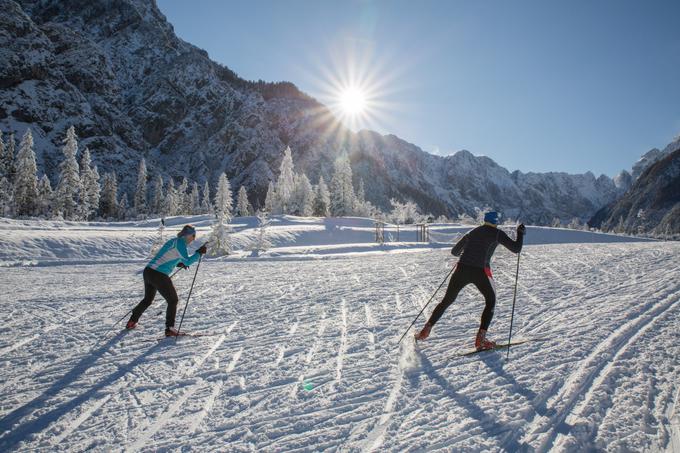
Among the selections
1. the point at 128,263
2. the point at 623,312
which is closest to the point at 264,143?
the point at 128,263

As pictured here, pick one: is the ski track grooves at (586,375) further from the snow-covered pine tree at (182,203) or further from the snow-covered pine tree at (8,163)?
the snow-covered pine tree at (182,203)

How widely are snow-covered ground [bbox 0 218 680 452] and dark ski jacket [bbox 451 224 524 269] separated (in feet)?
4.68

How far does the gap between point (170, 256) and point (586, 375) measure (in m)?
6.59

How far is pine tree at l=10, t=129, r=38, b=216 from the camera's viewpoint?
156ft

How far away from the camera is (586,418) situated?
12.0ft

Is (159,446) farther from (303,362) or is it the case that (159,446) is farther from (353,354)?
(353,354)

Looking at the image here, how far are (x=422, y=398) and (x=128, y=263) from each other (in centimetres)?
1820

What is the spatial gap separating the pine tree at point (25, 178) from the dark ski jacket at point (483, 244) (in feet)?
197

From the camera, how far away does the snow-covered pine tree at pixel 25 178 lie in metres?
47.6

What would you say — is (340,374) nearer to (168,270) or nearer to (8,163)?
(168,270)

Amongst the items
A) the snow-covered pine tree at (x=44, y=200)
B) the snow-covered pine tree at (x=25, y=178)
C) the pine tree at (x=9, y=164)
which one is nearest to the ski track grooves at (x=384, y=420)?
the snow-covered pine tree at (x=25, y=178)

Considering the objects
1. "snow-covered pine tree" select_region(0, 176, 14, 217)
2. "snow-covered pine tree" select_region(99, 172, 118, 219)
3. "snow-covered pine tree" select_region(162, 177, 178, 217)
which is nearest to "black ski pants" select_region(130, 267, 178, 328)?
"snow-covered pine tree" select_region(0, 176, 14, 217)

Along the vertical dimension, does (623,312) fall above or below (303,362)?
→ above

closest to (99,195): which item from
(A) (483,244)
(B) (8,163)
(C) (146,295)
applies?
(B) (8,163)
